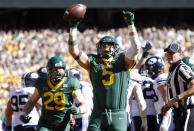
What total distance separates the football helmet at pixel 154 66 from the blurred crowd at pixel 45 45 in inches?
326

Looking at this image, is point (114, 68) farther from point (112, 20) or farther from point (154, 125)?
point (112, 20)

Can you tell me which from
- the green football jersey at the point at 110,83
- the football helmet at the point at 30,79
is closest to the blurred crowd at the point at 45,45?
the football helmet at the point at 30,79

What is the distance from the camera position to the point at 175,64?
6863 mm

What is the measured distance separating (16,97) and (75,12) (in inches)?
90.5

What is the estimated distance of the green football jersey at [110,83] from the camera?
6121mm

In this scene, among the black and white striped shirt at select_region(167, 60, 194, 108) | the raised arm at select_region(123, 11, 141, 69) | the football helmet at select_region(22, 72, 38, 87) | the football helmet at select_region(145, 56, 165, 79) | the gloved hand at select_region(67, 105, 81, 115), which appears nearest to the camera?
the raised arm at select_region(123, 11, 141, 69)

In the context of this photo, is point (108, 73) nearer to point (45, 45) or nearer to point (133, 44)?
point (133, 44)

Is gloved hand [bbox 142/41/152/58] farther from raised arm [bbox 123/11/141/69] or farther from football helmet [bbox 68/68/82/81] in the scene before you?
raised arm [bbox 123/11/141/69]

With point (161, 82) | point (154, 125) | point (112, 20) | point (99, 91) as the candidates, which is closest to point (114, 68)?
point (99, 91)

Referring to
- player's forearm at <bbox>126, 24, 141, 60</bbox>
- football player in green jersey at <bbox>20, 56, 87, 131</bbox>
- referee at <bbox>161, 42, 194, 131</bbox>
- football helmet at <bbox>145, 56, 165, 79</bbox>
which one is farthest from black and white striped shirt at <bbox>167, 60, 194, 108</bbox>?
football helmet at <bbox>145, 56, 165, 79</bbox>

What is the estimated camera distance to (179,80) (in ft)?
22.0

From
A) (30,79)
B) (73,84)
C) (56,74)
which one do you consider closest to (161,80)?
(73,84)

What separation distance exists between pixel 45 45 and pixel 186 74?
1465cm

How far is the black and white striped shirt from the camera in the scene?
6580mm
